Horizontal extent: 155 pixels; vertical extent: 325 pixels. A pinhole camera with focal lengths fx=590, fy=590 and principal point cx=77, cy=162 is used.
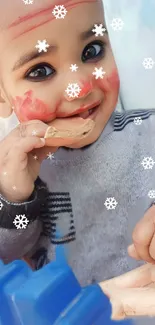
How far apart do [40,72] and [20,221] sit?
131mm

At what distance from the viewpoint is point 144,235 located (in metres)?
0.48

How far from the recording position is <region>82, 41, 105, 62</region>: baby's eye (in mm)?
519

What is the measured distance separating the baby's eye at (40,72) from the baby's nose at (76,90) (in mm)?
21

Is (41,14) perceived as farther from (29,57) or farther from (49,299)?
(49,299)

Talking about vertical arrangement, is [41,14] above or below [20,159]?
above

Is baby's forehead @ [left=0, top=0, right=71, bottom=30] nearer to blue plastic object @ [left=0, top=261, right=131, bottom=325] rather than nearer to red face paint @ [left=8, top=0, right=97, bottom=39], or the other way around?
red face paint @ [left=8, top=0, right=97, bottom=39]

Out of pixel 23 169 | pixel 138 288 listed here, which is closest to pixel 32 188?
pixel 23 169

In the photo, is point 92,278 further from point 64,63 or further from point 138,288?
point 64,63

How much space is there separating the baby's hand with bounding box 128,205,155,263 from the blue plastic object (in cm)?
5

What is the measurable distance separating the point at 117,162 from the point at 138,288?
0.39 feet

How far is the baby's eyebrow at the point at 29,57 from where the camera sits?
504 mm

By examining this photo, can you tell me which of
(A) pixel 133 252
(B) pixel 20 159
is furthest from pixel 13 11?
(A) pixel 133 252

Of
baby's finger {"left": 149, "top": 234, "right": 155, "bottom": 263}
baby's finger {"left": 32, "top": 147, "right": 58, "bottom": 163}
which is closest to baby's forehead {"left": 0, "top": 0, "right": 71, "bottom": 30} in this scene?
baby's finger {"left": 32, "top": 147, "right": 58, "bottom": 163}

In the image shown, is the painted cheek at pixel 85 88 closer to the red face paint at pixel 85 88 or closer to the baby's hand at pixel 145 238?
the red face paint at pixel 85 88
